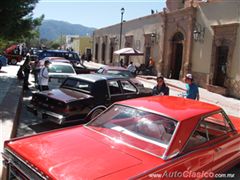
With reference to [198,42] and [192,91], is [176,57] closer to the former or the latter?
[198,42]

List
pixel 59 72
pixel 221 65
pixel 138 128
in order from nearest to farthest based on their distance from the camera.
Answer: pixel 138 128 → pixel 59 72 → pixel 221 65

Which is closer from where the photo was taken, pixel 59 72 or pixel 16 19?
pixel 59 72

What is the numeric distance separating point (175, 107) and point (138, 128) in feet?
2.26

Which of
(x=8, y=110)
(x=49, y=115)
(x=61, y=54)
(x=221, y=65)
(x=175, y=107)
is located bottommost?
(x=8, y=110)

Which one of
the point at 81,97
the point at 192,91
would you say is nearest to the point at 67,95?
the point at 81,97

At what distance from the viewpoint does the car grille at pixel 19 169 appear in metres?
3.23

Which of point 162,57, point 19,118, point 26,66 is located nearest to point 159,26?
point 162,57

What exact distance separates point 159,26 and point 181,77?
20.4ft

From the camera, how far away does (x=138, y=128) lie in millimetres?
4203

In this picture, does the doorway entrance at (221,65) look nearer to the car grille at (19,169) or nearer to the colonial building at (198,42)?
the colonial building at (198,42)

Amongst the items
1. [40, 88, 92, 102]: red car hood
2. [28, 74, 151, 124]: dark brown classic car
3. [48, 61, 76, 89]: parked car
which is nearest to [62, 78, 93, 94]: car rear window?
[28, 74, 151, 124]: dark brown classic car

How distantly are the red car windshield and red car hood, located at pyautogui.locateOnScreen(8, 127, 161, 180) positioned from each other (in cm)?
17

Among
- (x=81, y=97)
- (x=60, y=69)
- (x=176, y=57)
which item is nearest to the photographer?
(x=81, y=97)

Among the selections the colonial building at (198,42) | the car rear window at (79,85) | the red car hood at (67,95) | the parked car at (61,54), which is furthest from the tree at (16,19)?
the colonial building at (198,42)
